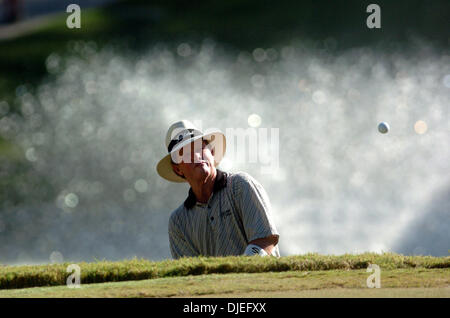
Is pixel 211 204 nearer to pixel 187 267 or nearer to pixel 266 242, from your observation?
pixel 266 242

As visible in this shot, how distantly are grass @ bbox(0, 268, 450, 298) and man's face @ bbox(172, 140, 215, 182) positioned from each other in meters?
2.29

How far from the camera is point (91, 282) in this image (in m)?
5.77

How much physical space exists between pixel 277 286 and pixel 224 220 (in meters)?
2.89

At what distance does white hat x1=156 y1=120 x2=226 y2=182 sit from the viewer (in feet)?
25.5

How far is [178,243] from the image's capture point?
324 inches

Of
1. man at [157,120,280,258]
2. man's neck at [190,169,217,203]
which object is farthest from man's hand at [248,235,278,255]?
man's neck at [190,169,217,203]

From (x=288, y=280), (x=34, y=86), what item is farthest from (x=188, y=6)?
(x=288, y=280)

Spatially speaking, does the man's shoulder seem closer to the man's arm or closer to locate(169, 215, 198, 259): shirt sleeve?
the man's arm

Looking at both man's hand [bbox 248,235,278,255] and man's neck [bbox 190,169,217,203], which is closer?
man's hand [bbox 248,235,278,255]

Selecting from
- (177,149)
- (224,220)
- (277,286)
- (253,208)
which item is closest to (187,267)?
(277,286)

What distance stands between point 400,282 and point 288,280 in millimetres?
859

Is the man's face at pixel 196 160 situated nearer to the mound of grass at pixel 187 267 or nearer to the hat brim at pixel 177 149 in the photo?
the hat brim at pixel 177 149

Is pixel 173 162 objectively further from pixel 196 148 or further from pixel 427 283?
pixel 427 283

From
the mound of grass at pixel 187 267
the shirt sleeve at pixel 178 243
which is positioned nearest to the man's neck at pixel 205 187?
the shirt sleeve at pixel 178 243
